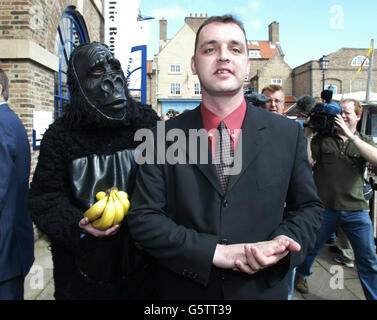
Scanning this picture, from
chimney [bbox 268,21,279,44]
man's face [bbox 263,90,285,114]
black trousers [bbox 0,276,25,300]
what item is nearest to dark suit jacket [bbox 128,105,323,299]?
black trousers [bbox 0,276,25,300]

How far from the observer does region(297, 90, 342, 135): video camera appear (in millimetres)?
3164

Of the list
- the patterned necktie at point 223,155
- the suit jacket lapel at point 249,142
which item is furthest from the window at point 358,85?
the patterned necktie at point 223,155

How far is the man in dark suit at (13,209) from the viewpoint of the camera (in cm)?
197

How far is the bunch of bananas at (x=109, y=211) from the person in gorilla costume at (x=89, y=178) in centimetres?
10

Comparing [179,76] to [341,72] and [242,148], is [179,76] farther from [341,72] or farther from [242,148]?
[242,148]

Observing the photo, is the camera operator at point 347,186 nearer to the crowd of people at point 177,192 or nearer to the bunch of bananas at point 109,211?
the crowd of people at point 177,192

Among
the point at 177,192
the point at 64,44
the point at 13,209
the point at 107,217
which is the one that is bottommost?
the point at 13,209

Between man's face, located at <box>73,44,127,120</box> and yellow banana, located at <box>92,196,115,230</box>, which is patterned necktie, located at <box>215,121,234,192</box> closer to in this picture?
yellow banana, located at <box>92,196,115,230</box>

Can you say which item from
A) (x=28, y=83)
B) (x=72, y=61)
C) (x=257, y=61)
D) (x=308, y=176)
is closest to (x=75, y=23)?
(x=28, y=83)

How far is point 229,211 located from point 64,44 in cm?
651

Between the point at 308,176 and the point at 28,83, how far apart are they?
4679 millimetres

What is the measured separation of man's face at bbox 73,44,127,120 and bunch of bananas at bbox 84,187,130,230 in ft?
1.65

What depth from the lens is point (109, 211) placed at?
142 centimetres

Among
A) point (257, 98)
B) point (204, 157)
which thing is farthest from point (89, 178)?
point (257, 98)
